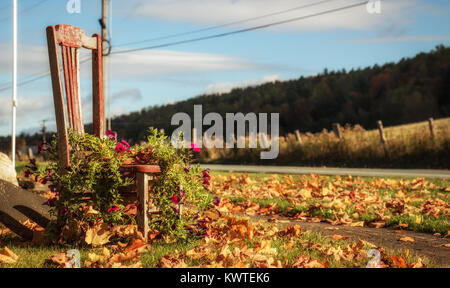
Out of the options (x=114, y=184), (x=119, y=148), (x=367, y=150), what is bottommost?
(x=367, y=150)

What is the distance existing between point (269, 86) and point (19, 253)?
60.8m

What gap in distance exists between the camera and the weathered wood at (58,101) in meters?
4.53

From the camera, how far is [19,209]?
524 centimetres

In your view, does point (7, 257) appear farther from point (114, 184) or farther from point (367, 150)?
point (367, 150)

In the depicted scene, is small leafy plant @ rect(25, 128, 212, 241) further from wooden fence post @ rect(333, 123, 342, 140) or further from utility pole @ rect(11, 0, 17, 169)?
wooden fence post @ rect(333, 123, 342, 140)

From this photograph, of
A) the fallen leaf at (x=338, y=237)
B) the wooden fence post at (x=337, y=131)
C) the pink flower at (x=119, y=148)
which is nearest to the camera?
the pink flower at (x=119, y=148)

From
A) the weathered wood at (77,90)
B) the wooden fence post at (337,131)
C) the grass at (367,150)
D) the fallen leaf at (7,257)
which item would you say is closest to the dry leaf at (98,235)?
the fallen leaf at (7,257)

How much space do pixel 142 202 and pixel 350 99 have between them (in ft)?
163

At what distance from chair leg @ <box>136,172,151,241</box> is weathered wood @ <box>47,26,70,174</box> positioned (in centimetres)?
77

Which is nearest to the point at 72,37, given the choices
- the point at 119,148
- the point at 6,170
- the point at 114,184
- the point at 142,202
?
the point at 119,148

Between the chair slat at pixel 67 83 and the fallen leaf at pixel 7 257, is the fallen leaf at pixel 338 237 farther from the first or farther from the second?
the fallen leaf at pixel 7 257

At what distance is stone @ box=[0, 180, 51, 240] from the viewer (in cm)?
504
